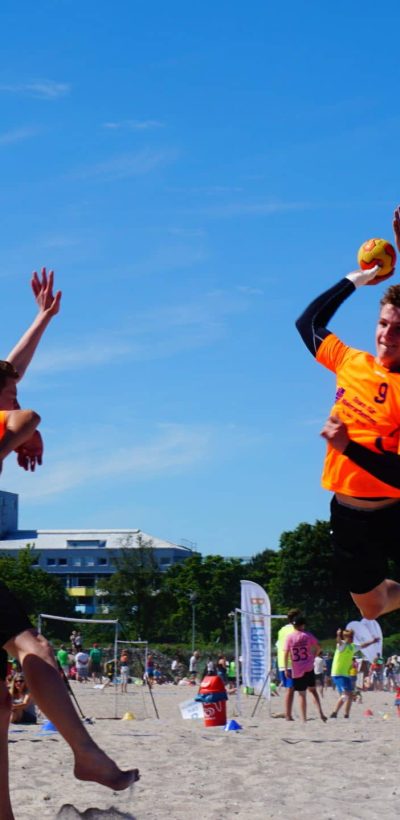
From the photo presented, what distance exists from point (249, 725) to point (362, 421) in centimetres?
1102

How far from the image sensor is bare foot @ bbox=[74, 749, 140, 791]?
4.56 meters

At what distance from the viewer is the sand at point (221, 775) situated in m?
7.70

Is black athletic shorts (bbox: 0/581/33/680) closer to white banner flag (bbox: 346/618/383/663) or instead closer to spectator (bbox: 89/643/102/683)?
white banner flag (bbox: 346/618/383/663)

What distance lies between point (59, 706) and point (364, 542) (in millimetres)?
1733

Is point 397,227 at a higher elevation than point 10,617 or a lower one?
higher

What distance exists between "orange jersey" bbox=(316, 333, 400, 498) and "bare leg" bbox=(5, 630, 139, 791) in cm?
164

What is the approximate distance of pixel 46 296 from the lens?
19.6ft

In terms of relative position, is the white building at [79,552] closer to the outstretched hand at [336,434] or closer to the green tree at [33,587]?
the green tree at [33,587]

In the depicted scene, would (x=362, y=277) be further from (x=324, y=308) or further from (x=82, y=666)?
(x=82, y=666)

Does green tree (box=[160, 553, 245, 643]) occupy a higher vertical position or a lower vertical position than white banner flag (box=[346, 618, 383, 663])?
higher

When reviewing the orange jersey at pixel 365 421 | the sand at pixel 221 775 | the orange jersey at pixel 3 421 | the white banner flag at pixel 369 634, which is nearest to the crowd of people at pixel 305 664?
the sand at pixel 221 775

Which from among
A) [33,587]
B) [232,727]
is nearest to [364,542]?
[232,727]

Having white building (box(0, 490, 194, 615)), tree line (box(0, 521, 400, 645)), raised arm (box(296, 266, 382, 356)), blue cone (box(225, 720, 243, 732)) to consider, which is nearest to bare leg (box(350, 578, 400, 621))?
raised arm (box(296, 266, 382, 356))

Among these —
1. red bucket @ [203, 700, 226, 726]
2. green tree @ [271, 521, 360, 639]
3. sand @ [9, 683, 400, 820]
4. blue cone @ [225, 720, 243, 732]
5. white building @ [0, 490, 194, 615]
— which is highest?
white building @ [0, 490, 194, 615]
